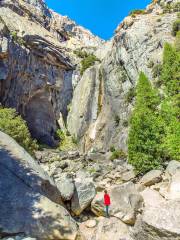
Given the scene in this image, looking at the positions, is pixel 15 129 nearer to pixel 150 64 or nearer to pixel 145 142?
pixel 145 142

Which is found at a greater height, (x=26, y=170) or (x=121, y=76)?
(x=121, y=76)

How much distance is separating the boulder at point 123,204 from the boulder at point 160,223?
235cm

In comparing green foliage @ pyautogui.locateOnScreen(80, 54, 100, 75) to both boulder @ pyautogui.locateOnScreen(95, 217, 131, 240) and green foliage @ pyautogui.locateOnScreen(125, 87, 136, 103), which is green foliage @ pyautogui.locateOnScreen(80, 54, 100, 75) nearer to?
green foliage @ pyautogui.locateOnScreen(125, 87, 136, 103)

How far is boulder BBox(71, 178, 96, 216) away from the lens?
13953 mm

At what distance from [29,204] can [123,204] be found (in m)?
5.05

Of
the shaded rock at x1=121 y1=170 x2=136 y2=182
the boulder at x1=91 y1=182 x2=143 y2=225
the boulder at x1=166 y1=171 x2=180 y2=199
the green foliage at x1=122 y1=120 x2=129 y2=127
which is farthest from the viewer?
the green foliage at x1=122 y1=120 x2=129 y2=127

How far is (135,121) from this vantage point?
1179 inches

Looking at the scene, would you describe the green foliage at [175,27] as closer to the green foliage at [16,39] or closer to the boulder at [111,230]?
the green foliage at [16,39]

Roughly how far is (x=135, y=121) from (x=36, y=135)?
1404 inches

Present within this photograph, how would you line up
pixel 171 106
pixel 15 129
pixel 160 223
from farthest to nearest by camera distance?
pixel 15 129
pixel 171 106
pixel 160 223

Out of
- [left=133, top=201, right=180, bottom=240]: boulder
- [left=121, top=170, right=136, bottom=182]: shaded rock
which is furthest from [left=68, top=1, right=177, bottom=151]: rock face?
[left=133, top=201, right=180, bottom=240]: boulder

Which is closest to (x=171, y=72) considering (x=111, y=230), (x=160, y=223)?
(x=111, y=230)

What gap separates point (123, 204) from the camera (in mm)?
13445

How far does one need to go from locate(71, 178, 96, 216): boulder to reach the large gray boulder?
1664mm
